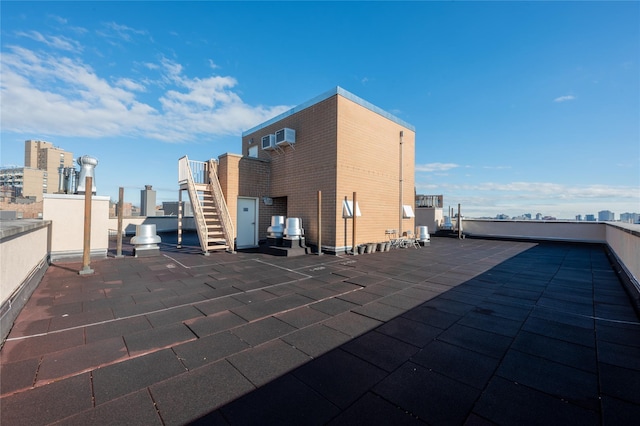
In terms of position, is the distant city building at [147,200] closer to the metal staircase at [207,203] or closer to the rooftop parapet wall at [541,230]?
the metal staircase at [207,203]

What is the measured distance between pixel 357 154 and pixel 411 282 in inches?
242

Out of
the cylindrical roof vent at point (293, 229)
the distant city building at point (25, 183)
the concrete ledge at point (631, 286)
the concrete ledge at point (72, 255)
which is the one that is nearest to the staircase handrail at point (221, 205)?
the cylindrical roof vent at point (293, 229)

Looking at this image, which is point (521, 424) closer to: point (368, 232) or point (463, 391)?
point (463, 391)

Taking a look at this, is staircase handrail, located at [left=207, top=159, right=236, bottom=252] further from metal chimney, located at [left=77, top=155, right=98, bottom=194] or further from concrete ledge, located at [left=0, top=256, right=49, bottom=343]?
concrete ledge, located at [left=0, top=256, right=49, bottom=343]

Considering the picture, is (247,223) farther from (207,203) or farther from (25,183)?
(25,183)

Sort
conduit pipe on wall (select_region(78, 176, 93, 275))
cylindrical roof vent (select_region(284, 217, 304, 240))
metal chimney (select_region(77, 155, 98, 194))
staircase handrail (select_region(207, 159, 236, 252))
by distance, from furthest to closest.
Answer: staircase handrail (select_region(207, 159, 236, 252)) → cylindrical roof vent (select_region(284, 217, 304, 240)) → metal chimney (select_region(77, 155, 98, 194)) → conduit pipe on wall (select_region(78, 176, 93, 275))

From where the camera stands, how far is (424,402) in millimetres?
2086

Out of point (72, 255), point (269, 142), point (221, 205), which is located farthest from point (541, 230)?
point (72, 255)

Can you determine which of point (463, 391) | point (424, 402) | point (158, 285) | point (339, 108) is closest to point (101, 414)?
point (424, 402)

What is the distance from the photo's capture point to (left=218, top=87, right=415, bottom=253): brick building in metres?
9.97

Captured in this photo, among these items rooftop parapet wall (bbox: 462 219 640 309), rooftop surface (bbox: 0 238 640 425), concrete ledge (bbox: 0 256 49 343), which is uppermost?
rooftop parapet wall (bbox: 462 219 640 309)

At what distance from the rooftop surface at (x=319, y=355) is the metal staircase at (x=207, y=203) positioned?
4435 mm

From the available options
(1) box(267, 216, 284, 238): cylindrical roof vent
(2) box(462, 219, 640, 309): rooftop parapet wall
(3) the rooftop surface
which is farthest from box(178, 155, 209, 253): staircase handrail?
(2) box(462, 219, 640, 309): rooftop parapet wall

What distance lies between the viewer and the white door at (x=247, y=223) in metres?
11.6
